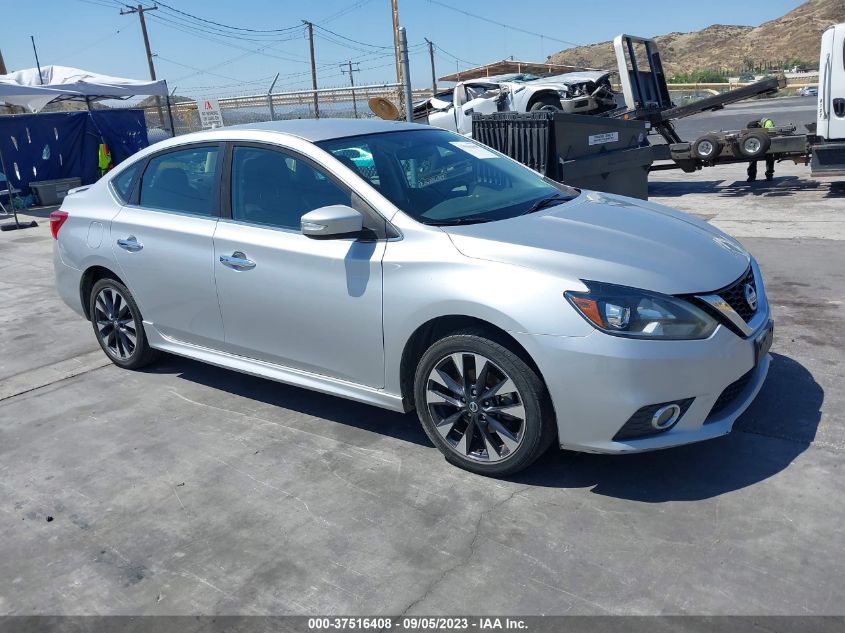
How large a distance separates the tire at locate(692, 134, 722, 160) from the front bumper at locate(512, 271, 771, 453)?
32.6ft

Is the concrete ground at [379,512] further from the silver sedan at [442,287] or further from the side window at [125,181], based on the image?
the side window at [125,181]

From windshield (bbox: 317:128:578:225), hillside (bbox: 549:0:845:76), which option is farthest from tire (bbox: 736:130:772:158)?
hillside (bbox: 549:0:845:76)

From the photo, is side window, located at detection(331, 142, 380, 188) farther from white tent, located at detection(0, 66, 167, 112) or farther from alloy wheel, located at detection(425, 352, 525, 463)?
white tent, located at detection(0, 66, 167, 112)

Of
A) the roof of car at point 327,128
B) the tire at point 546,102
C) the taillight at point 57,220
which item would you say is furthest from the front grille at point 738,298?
the tire at point 546,102

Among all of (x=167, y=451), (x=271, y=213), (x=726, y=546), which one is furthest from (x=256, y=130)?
(x=726, y=546)

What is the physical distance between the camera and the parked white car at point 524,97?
1424 centimetres

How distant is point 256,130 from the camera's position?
4.57 m

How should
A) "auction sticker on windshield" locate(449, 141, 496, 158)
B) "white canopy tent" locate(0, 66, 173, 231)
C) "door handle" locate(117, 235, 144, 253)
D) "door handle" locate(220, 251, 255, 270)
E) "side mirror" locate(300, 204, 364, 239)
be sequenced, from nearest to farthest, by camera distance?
"side mirror" locate(300, 204, 364, 239) < "door handle" locate(220, 251, 255, 270) < "auction sticker on windshield" locate(449, 141, 496, 158) < "door handle" locate(117, 235, 144, 253) < "white canopy tent" locate(0, 66, 173, 231)

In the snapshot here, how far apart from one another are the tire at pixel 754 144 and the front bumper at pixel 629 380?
9762 mm

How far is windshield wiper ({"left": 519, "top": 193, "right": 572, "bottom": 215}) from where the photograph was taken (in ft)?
13.7

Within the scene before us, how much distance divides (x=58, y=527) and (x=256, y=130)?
2423 millimetres

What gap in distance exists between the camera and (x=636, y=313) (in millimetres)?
3266

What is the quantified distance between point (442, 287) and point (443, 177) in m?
1.02

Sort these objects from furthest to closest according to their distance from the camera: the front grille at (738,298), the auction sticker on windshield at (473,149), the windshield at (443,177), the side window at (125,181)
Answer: the side window at (125,181) < the auction sticker on windshield at (473,149) < the windshield at (443,177) < the front grille at (738,298)
